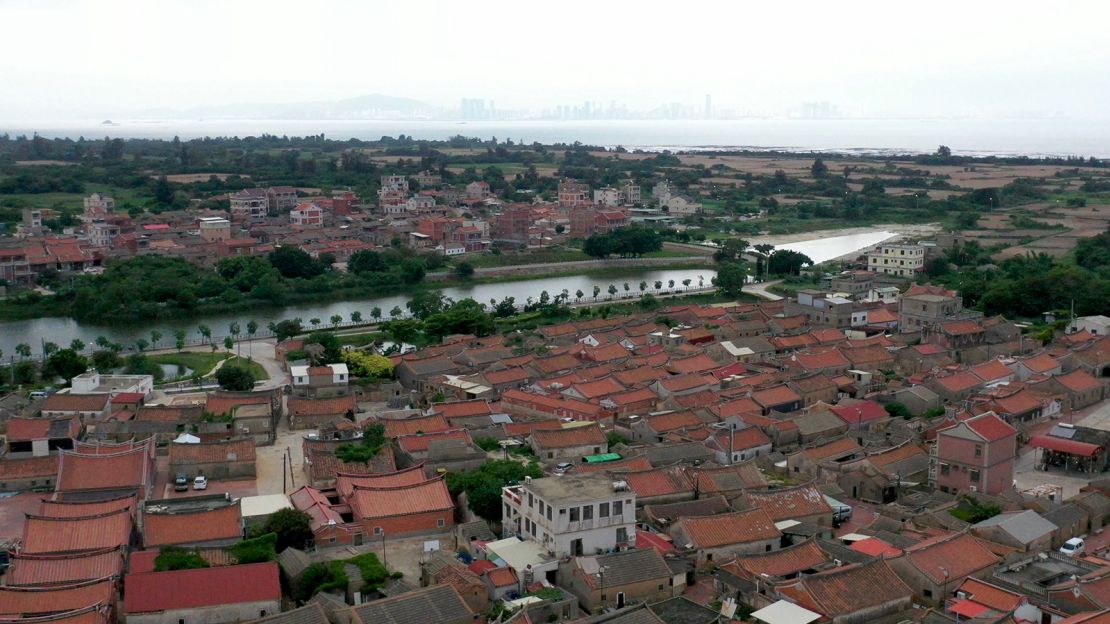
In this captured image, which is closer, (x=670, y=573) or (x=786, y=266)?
(x=670, y=573)

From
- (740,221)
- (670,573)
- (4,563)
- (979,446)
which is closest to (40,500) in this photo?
(4,563)

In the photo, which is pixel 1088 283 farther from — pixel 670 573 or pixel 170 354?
pixel 170 354

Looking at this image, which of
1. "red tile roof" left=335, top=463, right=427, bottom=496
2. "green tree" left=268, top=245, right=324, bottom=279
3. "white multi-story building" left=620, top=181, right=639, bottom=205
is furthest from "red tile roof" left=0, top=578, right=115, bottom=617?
"white multi-story building" left=620, top=181, right=639, bottom=205

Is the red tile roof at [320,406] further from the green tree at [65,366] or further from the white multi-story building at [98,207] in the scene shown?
the white multi-story building at [98,207]

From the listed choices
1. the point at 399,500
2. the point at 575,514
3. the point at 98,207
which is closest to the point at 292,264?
the point at 98,207

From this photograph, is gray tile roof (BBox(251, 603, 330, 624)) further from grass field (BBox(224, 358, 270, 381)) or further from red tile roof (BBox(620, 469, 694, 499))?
grass field (BBox(224, 358, 270, 381))

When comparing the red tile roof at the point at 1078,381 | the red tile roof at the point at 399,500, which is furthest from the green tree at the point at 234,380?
the red tile roof at the point at 1078,381

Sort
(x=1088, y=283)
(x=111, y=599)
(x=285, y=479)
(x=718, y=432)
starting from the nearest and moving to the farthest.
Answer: (x=111, y=599), (x=285, y=479), (x=718, y=432), (x=1088, y=283)

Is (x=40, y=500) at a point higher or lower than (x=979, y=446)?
lower
